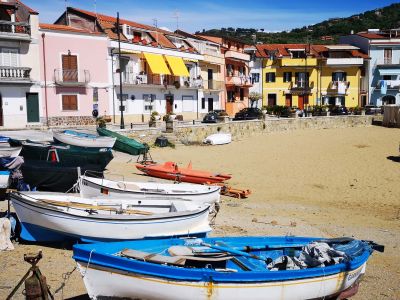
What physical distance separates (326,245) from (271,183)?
1281 centimetres

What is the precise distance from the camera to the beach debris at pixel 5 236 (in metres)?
11.1

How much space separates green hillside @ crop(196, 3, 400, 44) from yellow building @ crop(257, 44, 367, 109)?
5092 cm

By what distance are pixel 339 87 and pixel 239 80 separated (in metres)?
15.4

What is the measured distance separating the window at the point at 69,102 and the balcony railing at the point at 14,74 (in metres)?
3.34

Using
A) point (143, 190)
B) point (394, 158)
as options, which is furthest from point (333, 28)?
point (143, 190)

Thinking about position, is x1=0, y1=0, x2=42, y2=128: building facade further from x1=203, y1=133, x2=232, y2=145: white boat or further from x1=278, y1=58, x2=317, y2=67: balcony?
x1=278, y1=58, x2=317, y2=67: balcony

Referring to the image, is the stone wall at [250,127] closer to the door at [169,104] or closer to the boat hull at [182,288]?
the door at [169,104]

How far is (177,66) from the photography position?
1715 inches

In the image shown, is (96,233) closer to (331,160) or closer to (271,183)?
(271,183)

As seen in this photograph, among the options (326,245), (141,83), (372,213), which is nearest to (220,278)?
(326,245)

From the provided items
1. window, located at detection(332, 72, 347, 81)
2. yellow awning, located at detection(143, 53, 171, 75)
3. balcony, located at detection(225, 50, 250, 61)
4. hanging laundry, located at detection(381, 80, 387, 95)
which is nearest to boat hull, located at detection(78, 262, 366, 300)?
yellow awning, located at detection(143, 53, 171, 75)

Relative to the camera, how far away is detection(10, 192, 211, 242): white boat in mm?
10578

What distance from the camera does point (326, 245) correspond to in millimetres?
8883

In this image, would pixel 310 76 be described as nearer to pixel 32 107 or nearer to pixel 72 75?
pixel 72 75
